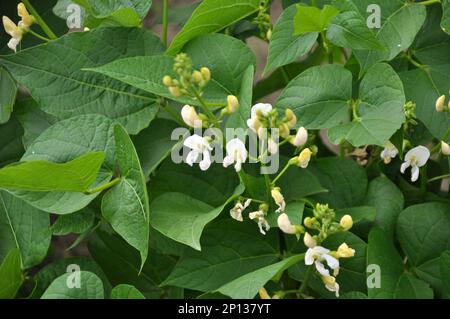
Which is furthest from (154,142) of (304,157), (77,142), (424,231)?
(424,231)

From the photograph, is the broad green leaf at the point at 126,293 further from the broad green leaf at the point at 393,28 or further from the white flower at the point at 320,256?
the broad green leaf at the point at 393,28

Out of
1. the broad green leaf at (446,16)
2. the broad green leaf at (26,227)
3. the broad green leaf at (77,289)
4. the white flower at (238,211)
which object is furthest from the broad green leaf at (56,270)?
the broad green leaf at (446,16)

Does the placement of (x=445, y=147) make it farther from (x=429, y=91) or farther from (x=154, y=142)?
(x=154, y=142)

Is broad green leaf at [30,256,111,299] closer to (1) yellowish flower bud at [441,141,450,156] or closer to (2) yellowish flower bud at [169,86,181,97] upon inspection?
(2) yellowish flower bud at [169,86,181,97]

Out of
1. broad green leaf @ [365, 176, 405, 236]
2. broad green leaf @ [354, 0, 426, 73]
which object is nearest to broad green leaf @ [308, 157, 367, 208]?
broad green leaf @ [365, 176, 405, 236]

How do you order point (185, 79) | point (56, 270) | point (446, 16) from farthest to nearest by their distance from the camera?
1. point (56, 270)
2. point (446, 16)
3. point (185, 79)

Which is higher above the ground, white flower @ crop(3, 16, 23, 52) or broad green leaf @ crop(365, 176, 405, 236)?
white flower @ crop(3, 16, 23, 52)

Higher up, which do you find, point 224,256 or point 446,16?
point 446,16
